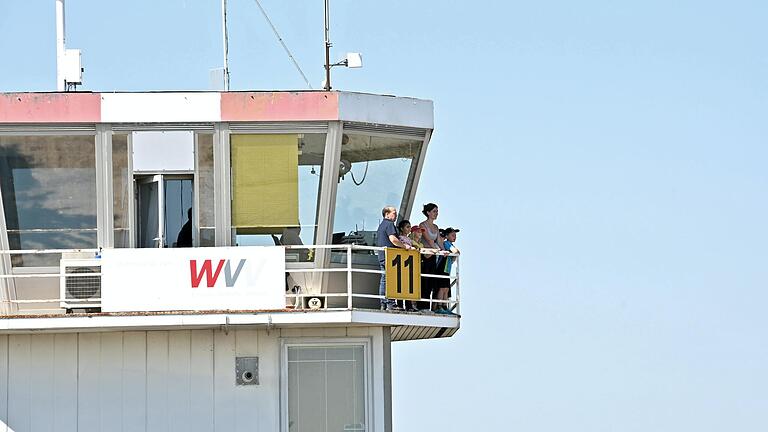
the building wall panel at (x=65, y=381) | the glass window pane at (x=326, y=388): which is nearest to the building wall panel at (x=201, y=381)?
the glass window pane at (x=326, y=388)

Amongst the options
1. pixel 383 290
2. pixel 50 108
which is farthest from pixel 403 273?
pixel 50 108

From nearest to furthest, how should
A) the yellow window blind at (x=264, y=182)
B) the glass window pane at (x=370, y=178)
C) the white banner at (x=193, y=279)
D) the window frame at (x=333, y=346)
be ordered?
1. the white banner at (x=193, y=279)
2. the window frame at (x=333, y=346)
3. the yellow window blind at (x=264, y=182)
4. the glass window pane at (x=370, y=178)

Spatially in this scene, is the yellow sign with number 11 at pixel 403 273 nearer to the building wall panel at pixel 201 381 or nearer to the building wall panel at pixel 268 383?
the building wall panel at pixel 268 383

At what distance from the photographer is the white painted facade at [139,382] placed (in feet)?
79.6

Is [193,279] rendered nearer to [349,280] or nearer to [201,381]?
[201,381]

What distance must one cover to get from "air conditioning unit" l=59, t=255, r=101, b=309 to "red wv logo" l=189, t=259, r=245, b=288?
1278 mm

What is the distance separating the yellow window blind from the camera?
24.7 m

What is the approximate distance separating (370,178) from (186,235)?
278cm

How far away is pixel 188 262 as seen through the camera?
24.1 m

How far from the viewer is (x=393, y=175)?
84.8ft

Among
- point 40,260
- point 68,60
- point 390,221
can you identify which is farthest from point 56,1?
point 390,221

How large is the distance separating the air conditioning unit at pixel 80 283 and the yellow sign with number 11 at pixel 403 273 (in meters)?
3.90

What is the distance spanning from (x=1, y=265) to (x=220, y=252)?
3.05 metres

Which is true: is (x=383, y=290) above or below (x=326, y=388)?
above
